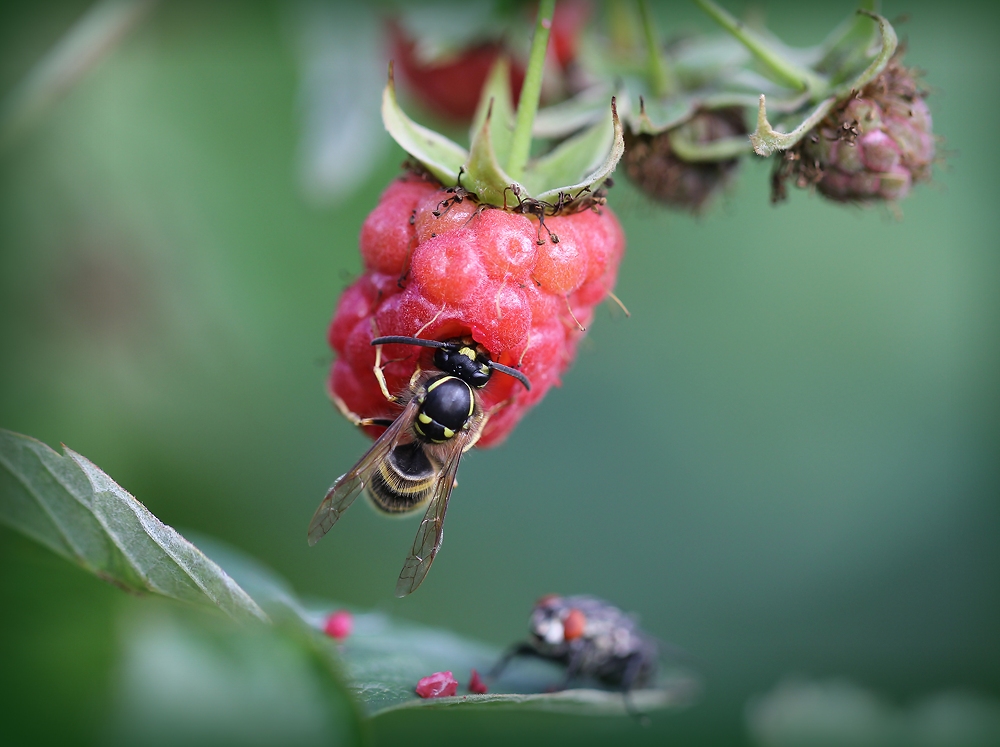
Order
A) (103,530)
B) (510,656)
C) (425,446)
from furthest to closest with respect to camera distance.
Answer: (510,656) → (425,446) → (103,530)

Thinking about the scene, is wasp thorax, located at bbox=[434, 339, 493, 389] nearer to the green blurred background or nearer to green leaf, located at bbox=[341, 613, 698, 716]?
green leaf, located at bbox=[341, 613, 698, 716]

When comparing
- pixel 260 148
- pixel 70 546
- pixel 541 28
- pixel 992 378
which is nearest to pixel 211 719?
pixel 70 546

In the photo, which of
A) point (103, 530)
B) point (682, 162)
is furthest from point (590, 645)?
point (103, 530)

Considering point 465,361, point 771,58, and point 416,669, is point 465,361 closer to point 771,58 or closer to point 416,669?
point 416,669

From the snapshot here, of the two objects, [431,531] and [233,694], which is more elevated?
[431,531]

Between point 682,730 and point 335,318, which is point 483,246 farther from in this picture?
point 682,730
